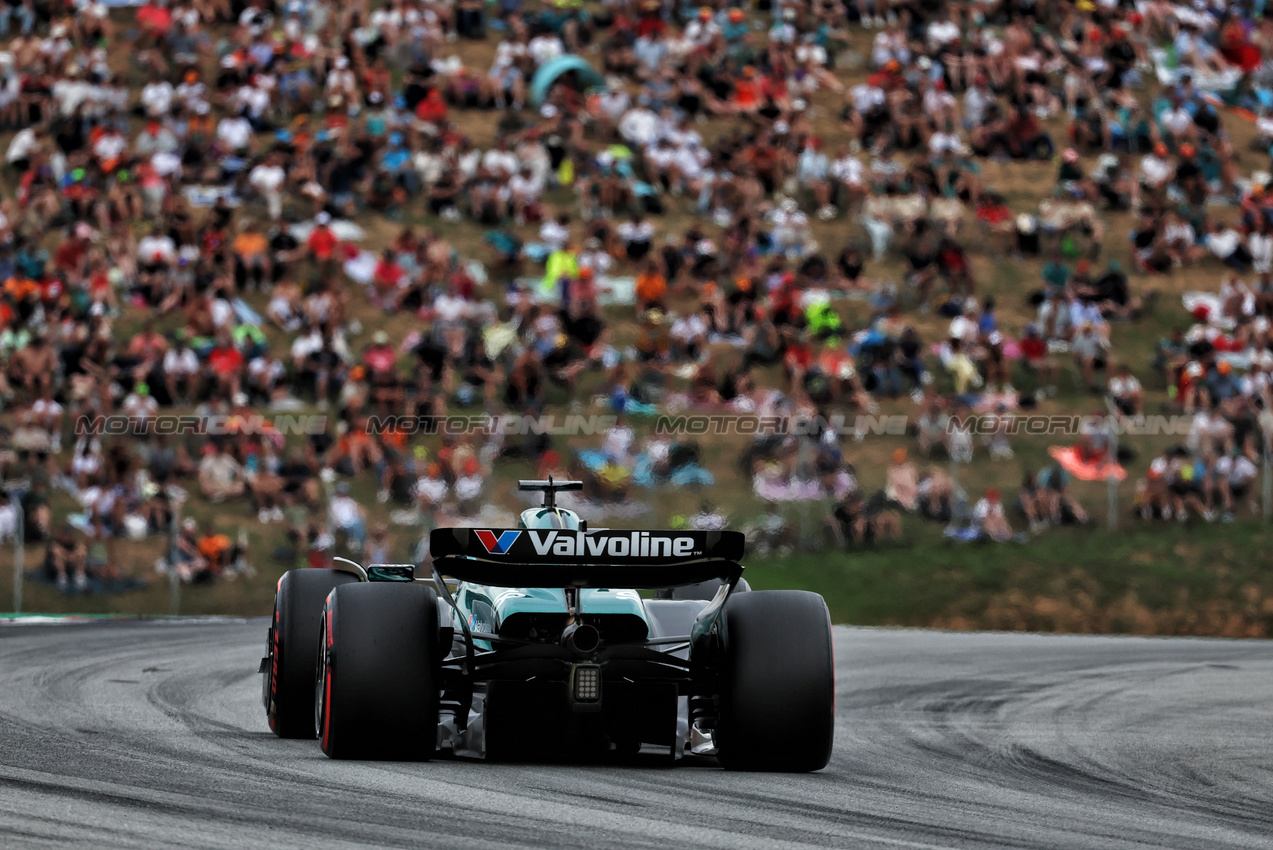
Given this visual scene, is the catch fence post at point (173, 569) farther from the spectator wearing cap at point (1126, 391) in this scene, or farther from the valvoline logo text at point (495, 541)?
the valvoline logo text at point (495, 541)

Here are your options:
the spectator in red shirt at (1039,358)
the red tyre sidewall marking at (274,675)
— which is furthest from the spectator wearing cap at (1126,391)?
the red tyre sidewall marking at (274,675)

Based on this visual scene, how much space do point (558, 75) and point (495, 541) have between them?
22547 mm

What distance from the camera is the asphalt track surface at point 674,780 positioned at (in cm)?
636

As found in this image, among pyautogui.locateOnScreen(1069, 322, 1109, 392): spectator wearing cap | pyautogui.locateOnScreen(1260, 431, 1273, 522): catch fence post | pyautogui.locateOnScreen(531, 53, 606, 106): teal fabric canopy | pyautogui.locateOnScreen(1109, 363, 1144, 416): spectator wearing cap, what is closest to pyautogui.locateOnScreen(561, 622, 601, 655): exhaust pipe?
pyautogui.locateOnScreen(1260, 431, 1273, 522): catch fence post

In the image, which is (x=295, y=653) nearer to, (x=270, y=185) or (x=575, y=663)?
(x=575, y=663)

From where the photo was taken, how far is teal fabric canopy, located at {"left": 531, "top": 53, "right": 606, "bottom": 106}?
29.9 metres

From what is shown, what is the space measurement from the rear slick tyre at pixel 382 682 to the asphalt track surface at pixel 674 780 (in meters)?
0.15

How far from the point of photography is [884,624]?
2092 cm

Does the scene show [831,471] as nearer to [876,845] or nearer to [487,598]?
[487,598]

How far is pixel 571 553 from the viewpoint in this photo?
27.3 feet

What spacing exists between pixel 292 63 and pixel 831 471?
13.8 metres

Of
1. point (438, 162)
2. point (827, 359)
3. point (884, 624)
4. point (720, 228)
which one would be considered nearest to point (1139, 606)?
point (884, 624)

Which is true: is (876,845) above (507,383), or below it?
below

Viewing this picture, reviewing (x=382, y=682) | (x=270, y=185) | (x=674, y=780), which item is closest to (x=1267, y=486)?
(x=674, y=780)
